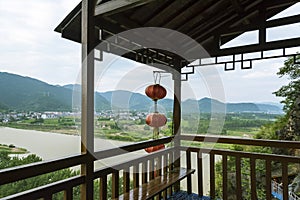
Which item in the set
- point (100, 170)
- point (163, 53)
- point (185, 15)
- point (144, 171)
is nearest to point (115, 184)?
point (100, 170)

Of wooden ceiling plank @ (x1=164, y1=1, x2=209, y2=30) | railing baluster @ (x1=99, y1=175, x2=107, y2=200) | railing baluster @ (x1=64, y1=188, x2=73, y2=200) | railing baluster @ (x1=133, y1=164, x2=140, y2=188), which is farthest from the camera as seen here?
wooden ceiling plank @ (x1=164, y1=1, x2=209, y2=30)

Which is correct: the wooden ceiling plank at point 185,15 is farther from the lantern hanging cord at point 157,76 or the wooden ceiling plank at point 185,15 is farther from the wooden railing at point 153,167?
the wooden railing at point 153,167

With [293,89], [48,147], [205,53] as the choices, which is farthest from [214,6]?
[293,89]

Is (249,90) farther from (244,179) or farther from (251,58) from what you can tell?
(244,179)

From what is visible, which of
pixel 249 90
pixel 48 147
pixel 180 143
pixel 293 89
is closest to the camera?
pixel 48 147

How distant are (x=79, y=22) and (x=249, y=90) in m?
3.29

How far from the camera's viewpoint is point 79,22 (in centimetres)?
238

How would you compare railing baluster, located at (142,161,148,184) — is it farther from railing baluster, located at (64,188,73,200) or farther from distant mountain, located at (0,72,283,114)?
railing baluster, located at (64,188,73,200)

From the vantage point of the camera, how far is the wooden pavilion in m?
2.08

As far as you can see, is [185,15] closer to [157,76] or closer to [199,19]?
[199,19]

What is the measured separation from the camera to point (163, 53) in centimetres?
356

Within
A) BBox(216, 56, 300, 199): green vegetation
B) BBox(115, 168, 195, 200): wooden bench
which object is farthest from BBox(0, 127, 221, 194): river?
BBox(216, 56, 300, 199): green vegetation

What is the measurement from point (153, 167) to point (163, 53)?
1667 mm

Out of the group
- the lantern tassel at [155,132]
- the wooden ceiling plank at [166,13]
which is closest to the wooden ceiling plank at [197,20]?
the wooden ceiling plank at [166,13]
